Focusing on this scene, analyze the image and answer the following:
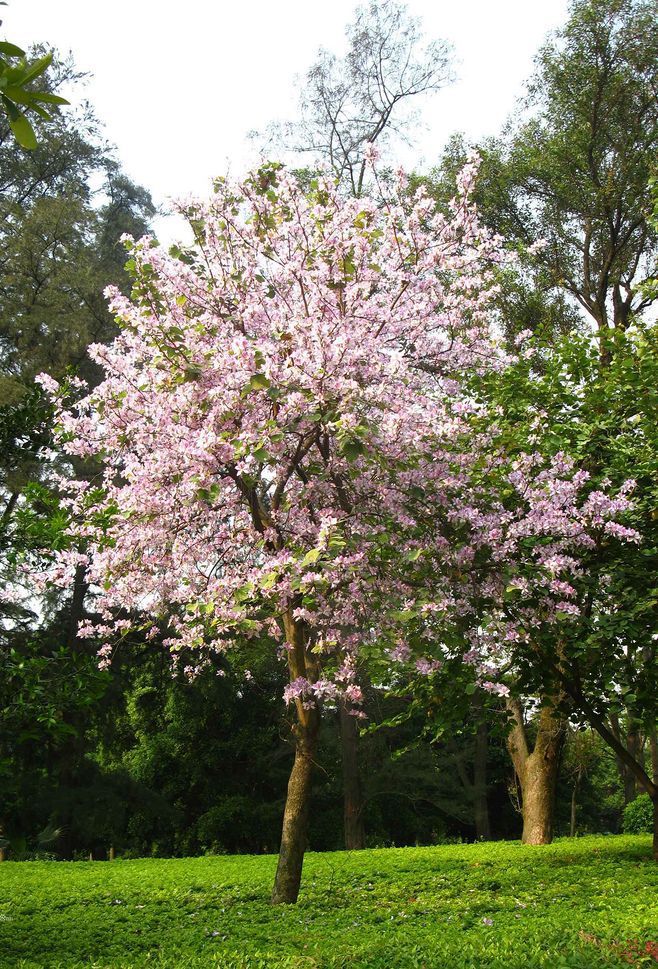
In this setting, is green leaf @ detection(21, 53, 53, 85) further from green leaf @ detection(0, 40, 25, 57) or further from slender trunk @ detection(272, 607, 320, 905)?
slender trunk @ detection(272, 607, 320, 905)

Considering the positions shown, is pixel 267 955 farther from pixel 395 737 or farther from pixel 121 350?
pixel 395 737

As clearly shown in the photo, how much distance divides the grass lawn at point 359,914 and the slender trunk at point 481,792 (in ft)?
39.1

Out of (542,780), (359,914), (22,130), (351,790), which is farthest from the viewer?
(351,790)

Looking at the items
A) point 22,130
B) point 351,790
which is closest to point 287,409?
point 22,130

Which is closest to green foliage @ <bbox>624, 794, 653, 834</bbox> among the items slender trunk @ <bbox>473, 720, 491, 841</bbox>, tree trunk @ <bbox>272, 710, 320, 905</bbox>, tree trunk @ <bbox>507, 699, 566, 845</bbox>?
tree trunk @ <bbox>507, 699, 566, 845</bbox>

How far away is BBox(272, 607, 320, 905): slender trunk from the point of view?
9.09 meters

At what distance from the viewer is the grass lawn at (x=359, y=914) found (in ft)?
18.8

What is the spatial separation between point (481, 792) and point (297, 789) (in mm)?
18609

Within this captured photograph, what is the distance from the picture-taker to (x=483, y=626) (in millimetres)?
8453

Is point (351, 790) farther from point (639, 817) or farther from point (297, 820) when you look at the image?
point (297, 820)

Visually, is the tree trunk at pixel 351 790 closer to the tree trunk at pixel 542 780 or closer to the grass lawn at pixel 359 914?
the tree trunk at pixel 542 780

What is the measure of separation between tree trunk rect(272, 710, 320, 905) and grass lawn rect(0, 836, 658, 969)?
29 centimetres

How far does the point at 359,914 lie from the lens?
832 centimetres

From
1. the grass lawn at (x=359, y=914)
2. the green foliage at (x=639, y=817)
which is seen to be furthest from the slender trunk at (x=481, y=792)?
the grass lawn at (x=359, y=914)
